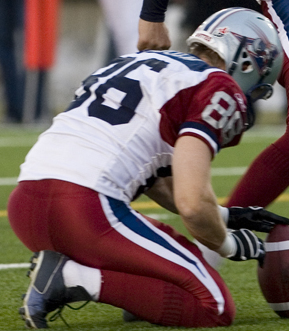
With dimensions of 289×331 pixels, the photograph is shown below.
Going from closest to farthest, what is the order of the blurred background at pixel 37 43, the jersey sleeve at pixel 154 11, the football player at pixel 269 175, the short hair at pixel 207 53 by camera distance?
the short hair at pixel 207 53
the football player at pixel 269 175
the jersey sleeve at pixel 154 11
the blurred background at pixel 37 43

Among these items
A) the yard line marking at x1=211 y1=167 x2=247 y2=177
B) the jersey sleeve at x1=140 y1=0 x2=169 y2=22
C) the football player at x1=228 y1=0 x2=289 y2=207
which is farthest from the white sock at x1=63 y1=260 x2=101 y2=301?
the yard line marking at x1=211 y1=167 x2=247 y2=177

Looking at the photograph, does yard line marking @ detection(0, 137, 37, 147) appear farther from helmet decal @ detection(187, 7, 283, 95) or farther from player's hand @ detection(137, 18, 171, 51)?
helmet decal @ detection(187, 7, 283, 95)

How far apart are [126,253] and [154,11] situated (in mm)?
1253

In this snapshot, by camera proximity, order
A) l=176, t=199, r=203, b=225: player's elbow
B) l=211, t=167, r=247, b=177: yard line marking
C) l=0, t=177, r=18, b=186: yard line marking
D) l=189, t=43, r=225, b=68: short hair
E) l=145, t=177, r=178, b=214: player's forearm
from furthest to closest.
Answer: l=211, t=167, r=247, b=177: yard line marking < l=0, t=177, r=18, b=186: yard line marking < l=145, t=177, r=178, b=214: player's forearm < l=189, t=43, r=225, b=68: short hair < l=176, t=199, r=203, b=225: player's elbow

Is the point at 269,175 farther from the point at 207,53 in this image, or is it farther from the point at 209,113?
the point at 209,113

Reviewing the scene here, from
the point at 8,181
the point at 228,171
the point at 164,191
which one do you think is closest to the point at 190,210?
the point at 164,191

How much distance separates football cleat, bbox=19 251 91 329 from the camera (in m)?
2.51

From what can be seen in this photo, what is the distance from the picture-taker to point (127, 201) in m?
Answer: 2.62

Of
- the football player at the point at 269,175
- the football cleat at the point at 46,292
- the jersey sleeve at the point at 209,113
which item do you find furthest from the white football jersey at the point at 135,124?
the football player at the point at 269,175

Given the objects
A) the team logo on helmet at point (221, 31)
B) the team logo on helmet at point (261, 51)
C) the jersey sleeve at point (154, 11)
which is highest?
the team logo on helmet at point (221, 31)

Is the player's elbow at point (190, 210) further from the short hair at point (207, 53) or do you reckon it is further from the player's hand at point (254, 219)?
the short hair at point (207, 53)

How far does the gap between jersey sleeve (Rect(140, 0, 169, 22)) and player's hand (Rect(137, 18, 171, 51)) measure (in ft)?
0.07

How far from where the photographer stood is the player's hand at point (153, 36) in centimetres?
337

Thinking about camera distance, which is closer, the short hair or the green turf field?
the green turf field
